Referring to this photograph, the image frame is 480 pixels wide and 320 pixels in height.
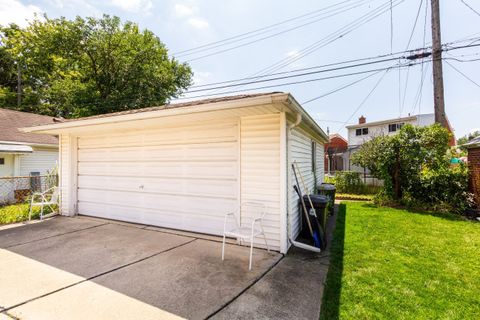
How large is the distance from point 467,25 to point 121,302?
12791 millimetres

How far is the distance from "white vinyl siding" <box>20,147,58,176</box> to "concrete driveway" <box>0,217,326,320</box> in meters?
7.60

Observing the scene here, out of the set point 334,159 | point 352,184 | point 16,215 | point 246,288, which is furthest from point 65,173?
point 334,159

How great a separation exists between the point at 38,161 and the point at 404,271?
14.2 metres

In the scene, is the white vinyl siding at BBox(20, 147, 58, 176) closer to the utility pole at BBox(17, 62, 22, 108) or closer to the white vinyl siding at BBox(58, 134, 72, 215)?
the white vinyl siding at BBox(58, 134, 72, 215)

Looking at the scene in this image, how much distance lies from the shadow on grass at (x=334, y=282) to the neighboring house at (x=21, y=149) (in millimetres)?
11996

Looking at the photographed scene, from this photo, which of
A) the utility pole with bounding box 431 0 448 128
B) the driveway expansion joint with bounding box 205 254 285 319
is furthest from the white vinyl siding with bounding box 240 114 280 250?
the utility pole with bounding box 431 0 448 128

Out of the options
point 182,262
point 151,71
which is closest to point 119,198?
point 182,262

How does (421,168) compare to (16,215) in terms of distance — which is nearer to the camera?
(16,215)

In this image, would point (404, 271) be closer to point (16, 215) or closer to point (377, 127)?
point (16, 215)

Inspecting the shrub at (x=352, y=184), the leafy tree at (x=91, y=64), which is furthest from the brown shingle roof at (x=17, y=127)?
the shrub at (x=352, y=184)

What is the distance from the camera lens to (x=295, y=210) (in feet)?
15.2

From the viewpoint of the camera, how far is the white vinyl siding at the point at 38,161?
10508 mm

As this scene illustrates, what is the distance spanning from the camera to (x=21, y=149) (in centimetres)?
977

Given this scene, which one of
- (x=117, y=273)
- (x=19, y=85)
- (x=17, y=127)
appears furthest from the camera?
(x=19, y=85)
